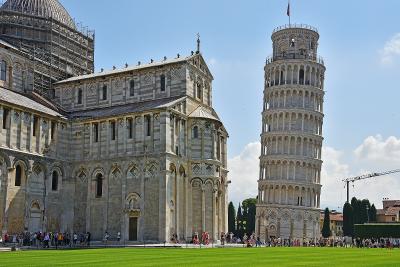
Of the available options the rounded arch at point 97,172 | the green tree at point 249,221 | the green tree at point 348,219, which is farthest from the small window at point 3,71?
the green tree at point 348,219

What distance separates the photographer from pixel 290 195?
8575 cm

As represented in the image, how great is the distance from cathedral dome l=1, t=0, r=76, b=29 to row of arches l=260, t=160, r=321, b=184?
37482 millimetres

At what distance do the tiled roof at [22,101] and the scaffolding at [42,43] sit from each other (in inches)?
199

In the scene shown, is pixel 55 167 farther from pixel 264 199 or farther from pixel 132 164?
pixel 264 199

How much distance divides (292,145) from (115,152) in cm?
4082

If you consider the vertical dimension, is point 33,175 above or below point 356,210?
above

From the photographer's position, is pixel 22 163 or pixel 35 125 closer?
pixel 22 163

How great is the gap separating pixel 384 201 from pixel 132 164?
340 feet

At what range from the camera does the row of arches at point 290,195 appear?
85.6m

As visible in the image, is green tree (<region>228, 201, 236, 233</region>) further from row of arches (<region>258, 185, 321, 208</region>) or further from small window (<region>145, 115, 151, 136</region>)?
small window (<region>145, 115, 151, 136</region>)

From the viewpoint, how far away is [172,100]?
5294 cm

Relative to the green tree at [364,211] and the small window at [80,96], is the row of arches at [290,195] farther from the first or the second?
the small window at [80,96]

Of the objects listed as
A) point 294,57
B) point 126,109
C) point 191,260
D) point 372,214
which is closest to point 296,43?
point 294,57

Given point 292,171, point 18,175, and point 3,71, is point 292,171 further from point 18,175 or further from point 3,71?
point 18,175
